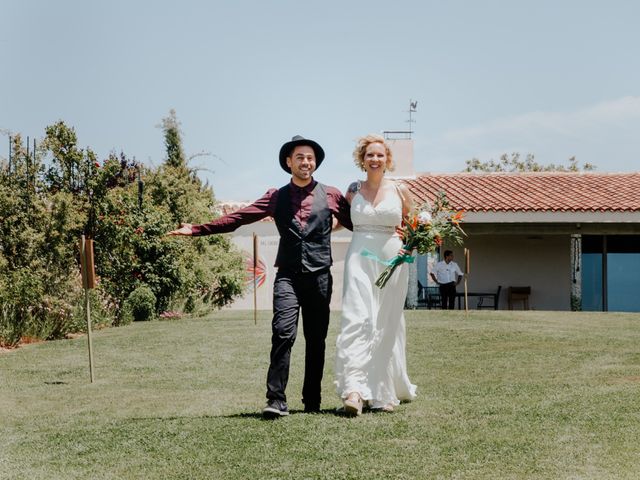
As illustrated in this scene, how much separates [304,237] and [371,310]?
885 mm

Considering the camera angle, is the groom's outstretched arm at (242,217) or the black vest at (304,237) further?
the groom's outstretched arm at (242,217)

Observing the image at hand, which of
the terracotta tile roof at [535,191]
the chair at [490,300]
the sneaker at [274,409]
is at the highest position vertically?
the terracotta tile roof at [535,191]

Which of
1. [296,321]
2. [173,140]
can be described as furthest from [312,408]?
[173,140]

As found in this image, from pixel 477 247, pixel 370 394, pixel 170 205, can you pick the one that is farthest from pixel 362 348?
pixel 477 247

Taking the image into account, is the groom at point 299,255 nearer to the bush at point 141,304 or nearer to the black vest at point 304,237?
the black vest at point 304,237

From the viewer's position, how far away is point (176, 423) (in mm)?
7480

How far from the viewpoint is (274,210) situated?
7441mm

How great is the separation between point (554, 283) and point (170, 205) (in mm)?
12588

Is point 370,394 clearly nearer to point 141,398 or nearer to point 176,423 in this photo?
point 176,423

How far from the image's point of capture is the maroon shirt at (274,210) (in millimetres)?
7383

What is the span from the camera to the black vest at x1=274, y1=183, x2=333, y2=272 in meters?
7.30

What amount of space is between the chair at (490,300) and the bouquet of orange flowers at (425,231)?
19.2 m

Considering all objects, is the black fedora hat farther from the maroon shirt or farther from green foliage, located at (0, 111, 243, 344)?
green foliage, located at (0, 111, 243, 344)

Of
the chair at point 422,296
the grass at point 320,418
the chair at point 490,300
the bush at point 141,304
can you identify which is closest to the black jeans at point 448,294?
the chair at point 490,300
